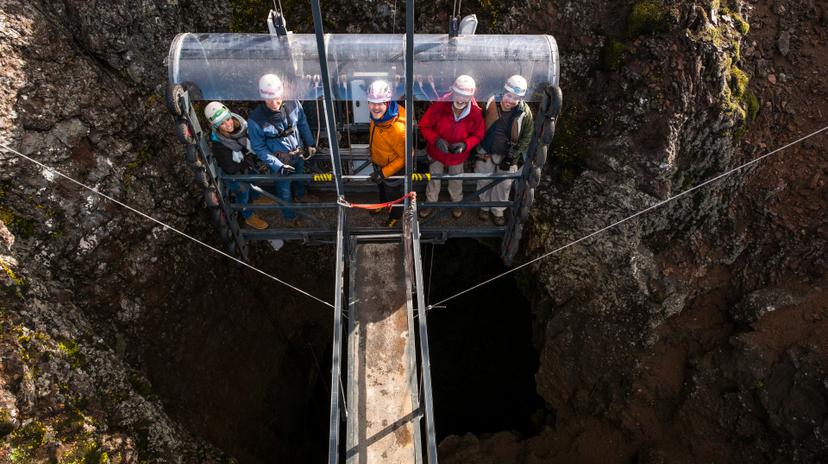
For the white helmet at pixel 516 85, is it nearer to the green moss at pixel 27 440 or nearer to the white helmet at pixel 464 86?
the white helmet at pixel 464 86

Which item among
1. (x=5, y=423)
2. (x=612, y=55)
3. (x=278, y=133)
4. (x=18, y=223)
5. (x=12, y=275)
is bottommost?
(x=5, y=423)

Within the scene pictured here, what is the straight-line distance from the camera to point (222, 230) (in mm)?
8117

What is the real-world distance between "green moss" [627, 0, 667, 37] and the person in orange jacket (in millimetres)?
5209

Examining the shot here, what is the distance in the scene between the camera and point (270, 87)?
701cm

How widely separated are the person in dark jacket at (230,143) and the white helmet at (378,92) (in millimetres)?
2089

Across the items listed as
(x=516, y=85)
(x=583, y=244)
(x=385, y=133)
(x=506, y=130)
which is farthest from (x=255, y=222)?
(x=583, y=244)

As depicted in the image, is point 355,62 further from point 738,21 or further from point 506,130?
point 738,21

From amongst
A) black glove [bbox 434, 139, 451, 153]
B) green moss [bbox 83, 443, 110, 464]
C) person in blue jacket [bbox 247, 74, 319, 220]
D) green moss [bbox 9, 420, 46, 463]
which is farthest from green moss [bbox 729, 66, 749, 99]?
green moss [bbox 9, 420, 46, 463]

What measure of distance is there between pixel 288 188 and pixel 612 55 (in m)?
6.50

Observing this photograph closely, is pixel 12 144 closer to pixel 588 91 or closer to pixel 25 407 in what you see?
pixel 25 407

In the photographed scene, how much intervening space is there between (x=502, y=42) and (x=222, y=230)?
5070 mm

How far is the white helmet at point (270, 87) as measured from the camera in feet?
23.0

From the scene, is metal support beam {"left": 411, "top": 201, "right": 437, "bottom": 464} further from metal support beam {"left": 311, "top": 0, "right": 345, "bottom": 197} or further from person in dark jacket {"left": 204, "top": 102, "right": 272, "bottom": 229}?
person in dark jacket {"left": 204, "top": 102, "right": 272, "bottom": 229}

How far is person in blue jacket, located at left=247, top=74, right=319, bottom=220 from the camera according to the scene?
7121 mm
